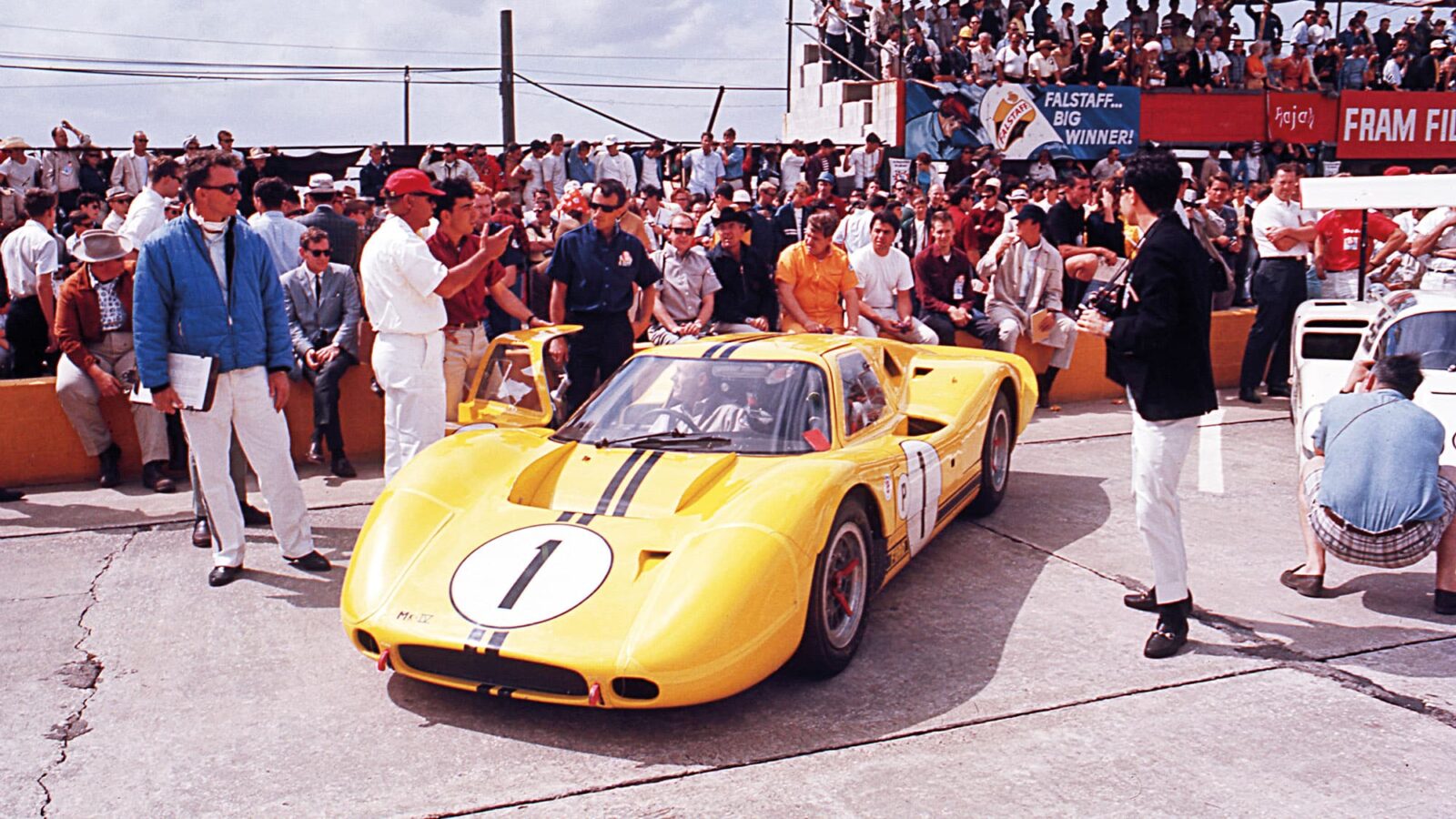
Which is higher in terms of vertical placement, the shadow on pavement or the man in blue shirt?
the man in blue shirt

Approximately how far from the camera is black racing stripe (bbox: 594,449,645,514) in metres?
4.71

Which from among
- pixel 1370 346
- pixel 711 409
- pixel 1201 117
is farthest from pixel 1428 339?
pixel 1201 117

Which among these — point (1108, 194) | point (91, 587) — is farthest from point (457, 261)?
point (1108, 194)

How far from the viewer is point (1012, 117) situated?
1841cm

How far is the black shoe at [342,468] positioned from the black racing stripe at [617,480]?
140 inches

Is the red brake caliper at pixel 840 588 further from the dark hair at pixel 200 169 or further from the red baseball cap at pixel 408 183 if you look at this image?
the dark hair at pixel 200 169

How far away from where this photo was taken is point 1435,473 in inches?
206

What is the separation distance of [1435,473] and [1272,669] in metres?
1.34

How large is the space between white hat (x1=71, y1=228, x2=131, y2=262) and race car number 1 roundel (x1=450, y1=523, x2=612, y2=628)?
4.07 metres

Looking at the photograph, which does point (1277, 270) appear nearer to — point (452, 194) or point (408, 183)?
point (452, 194)

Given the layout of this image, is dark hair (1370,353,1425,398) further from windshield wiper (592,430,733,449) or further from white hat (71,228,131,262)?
white hat (71,228,131,262)

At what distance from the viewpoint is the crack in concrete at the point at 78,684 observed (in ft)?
12.6

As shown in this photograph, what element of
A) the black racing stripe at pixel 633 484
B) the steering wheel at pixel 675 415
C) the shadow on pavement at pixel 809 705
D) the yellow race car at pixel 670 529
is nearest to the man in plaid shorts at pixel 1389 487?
the shadow on pavement at pixel 809 705

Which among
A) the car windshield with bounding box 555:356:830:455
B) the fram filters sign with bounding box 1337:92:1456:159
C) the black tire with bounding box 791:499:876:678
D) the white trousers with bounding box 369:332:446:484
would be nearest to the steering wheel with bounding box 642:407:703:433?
the car windshield with bounding box 555:356:830:455
